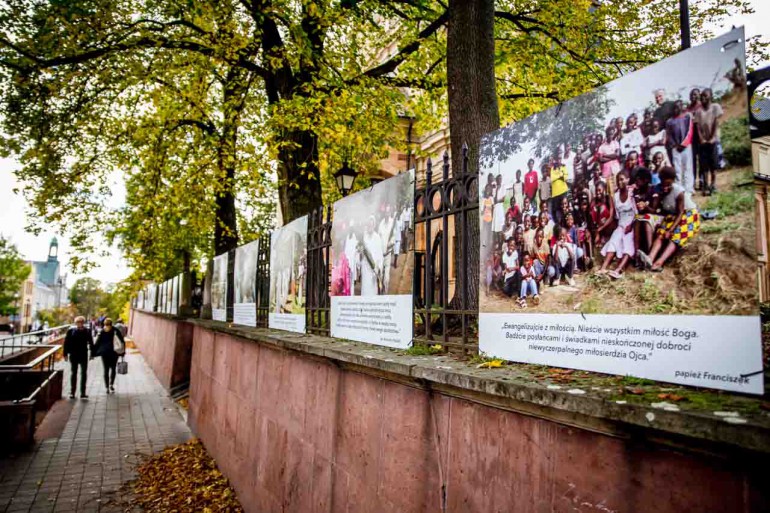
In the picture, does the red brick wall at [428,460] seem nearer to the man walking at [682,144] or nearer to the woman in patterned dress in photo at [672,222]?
Result: the woman in patterned dress in photo at [672,222]

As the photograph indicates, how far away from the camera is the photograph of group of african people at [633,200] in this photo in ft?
6.10

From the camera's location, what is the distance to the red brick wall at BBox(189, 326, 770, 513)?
1.71 m

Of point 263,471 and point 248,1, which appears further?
point 248,1

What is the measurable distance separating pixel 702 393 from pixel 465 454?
1173 mm

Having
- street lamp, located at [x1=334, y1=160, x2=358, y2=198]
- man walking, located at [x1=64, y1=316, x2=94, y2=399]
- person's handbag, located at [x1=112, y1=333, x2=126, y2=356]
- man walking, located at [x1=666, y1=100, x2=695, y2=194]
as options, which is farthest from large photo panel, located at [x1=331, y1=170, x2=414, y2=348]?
person's handbag, located at [x1=112, y1=333, x2=126, y2=356]

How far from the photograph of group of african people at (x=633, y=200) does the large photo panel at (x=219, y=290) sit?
8.05 meters

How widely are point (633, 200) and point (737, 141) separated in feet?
1.45

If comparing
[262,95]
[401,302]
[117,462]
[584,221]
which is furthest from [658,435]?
[262,95]

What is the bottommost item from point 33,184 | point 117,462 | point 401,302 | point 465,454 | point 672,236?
point 117,462

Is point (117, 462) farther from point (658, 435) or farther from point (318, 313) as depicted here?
point (658, 435)

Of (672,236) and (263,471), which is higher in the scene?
(672,236)

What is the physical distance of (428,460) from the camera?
2904mm

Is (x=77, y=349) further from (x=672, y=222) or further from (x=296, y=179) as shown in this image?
(x=672, y=222)

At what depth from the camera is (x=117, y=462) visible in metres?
8.65
